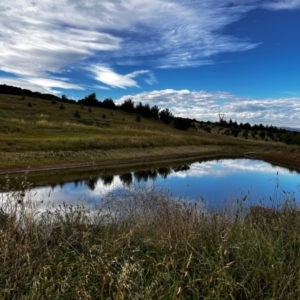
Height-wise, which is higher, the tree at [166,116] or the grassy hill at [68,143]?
the tree at [166,116]

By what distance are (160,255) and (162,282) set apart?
1.79ft

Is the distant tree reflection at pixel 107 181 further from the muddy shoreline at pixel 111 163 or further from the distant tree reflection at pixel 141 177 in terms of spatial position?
the distant tree reflection at pixel 141 177

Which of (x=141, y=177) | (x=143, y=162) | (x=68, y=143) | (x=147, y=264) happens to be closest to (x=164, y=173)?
(x=141, y=177)

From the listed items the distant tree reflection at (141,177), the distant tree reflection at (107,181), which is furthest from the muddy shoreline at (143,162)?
the distant tree reflection at (141,177)

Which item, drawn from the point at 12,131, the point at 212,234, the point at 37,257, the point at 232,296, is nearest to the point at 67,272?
the point at 37,257

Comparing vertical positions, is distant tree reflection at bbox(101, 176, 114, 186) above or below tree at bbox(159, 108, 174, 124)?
below

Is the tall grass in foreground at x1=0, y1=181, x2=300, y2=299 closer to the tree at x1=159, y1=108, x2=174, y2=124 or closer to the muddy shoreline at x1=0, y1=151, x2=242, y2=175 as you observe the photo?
the muddy shoreline at x1=0, y1=151, x2=242, y2=175

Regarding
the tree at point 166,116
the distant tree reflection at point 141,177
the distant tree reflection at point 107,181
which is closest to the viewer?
the distant tree reflection at point 107,181

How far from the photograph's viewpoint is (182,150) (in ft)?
146

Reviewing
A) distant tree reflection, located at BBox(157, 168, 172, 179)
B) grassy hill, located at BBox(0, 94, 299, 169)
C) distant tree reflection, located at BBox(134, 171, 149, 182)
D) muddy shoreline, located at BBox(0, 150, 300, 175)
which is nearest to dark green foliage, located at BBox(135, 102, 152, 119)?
grassy hill, located at BBox(0, 94, 299, 169)

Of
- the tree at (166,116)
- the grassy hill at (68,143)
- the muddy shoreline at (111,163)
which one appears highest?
the tree at (166,116)

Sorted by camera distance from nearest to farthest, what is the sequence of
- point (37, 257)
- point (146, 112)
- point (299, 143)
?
point (37, 257) → point (299, 143) → point (146, 112)

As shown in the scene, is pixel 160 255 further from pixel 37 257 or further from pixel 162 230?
pixel 37 257

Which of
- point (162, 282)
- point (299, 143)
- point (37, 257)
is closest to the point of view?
point (162, 282)
